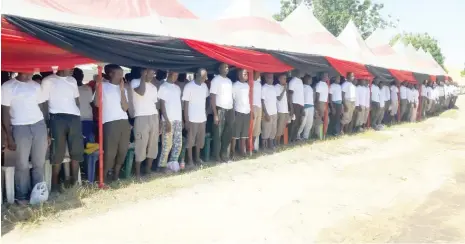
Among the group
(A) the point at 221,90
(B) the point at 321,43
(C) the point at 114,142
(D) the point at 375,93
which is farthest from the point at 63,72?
(D) the point at 375,93

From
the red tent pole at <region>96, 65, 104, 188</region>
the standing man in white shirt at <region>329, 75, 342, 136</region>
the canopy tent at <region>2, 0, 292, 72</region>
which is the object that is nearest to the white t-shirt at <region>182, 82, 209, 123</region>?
the canopy tent at <region>2, 0, 292, 72</region>

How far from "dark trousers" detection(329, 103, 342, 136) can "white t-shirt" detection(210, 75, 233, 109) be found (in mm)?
4555

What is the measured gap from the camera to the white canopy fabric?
10792 mm

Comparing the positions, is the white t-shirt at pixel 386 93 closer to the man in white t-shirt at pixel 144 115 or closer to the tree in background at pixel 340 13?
the man in white t-shirt at pixel 144 115

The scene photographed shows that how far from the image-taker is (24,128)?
4.44m

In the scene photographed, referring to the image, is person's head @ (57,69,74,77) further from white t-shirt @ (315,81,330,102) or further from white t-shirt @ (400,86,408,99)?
white t-shirt @ (400,86,408,99)

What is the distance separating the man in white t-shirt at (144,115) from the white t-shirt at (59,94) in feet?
3.23

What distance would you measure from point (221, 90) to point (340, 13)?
28181 millimetres

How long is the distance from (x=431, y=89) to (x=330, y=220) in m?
15.3

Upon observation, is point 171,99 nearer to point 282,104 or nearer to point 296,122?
point 282,104

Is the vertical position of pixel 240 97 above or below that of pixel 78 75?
below

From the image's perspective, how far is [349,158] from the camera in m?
8.27

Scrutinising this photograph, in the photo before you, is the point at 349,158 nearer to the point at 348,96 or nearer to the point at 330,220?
the point at 348,96

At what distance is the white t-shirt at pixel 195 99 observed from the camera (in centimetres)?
645
